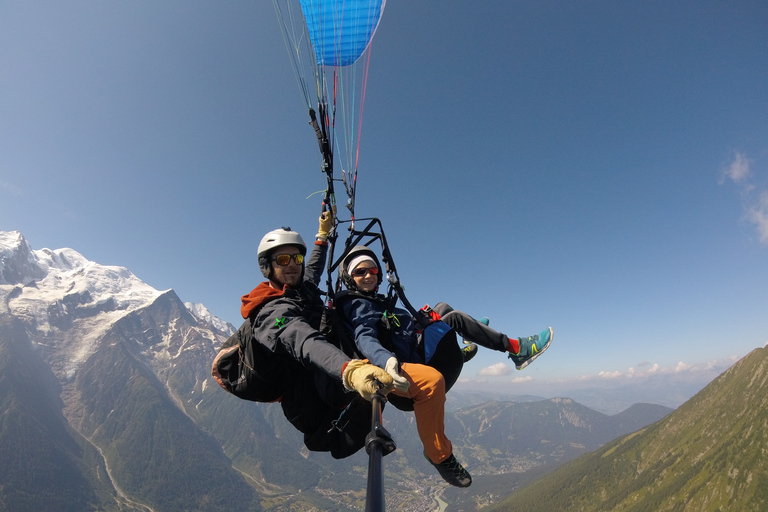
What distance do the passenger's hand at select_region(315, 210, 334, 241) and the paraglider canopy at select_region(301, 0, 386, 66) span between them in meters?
3.77

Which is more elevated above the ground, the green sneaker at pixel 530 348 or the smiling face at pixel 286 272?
the smiling face at pixel 286 272

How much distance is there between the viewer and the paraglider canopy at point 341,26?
8234 mm

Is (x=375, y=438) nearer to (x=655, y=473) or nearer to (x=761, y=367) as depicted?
(x=655, y=473)

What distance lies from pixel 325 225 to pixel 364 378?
4734 mm

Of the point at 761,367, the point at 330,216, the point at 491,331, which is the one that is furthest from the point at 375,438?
the point at 761,367

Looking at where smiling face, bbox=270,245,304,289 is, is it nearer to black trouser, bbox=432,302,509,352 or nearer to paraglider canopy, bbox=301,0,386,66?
black trouser, bbox=432,302,509,352

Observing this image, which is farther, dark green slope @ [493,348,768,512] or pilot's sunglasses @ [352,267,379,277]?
dark green slope @ [493,348,768,512]

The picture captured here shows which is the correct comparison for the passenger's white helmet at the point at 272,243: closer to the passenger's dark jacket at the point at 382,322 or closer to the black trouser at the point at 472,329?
the passenger's dark jacket at the point at 382,322

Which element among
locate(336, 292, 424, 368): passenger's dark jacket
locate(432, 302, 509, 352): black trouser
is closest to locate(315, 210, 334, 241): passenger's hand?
locate(336, 292, 424, 368): passenger's dark jacket

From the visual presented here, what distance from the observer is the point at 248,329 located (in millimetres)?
4438

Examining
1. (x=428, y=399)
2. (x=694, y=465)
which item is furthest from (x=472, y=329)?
(x=694, y=465)

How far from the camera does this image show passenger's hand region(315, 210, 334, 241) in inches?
283

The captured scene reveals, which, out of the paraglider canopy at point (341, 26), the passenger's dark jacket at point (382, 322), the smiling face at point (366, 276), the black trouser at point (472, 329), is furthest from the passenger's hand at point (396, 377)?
the paraglider canopy at point (341, 26)

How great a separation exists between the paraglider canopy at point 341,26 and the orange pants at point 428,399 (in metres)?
7.33
